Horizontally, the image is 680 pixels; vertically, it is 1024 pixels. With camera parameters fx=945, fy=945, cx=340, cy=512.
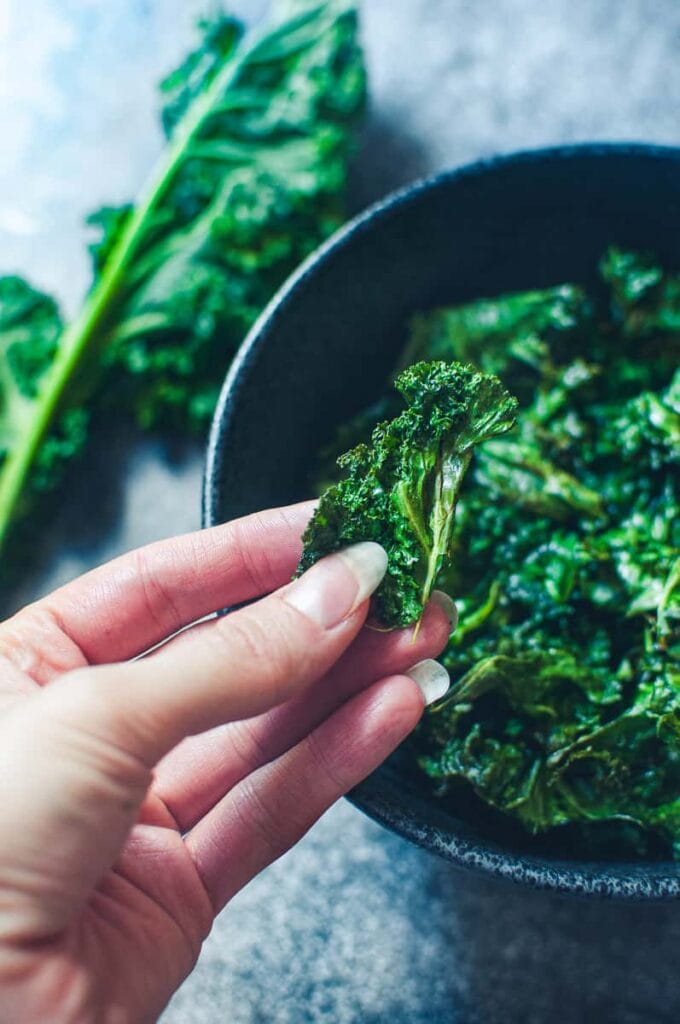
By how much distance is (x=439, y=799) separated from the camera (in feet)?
6.79

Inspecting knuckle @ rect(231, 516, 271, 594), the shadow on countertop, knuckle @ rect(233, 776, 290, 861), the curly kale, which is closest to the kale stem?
the curly kale

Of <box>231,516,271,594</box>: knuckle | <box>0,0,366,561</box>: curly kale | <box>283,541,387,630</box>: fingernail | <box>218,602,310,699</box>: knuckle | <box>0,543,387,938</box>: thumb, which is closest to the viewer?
<box>0,543,387,938</box>: thumb

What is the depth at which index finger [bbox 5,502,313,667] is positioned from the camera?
1976mm

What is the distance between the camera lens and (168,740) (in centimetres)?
147

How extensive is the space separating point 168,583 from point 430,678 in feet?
1.95

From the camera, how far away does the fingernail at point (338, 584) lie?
5.29 ft

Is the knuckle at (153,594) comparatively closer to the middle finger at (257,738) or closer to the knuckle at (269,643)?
the middle finger at (257,738)

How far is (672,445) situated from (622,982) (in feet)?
4.51

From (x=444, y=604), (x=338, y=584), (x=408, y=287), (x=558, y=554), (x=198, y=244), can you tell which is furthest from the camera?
(x=198, y=244)

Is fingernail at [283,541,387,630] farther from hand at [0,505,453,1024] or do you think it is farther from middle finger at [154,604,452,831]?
middle finger at [154,604,452,831]

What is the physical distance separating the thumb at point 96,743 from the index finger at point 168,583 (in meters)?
0.45

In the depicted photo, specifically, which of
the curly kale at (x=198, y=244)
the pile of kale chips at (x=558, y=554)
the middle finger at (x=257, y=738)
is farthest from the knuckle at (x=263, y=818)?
the curly kale at (x=198, y=244)

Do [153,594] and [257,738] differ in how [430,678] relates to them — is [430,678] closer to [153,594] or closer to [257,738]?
[257,738]

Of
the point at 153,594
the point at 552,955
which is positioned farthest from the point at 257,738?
the point at 552,955
